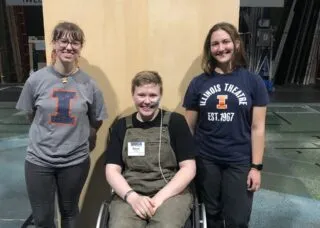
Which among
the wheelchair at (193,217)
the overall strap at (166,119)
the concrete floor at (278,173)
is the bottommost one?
the concrete floor at (278,173)

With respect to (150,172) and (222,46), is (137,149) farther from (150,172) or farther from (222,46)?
(222,46)

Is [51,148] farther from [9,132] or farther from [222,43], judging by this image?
[9,132]

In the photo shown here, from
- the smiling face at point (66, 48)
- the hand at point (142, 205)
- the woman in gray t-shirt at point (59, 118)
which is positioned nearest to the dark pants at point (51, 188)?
the woman in gray t-shirt at point (59, 118)

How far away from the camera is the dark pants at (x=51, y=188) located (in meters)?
2.00

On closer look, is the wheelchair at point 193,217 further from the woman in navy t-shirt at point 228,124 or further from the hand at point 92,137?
the hand at point 92,137

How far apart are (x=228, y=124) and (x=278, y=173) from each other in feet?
7.91

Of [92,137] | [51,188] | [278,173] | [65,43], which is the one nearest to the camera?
[65,43]

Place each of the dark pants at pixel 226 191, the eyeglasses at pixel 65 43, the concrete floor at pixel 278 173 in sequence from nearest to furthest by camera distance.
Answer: the eyeglasses at pixel 65 43 → the dark pants at pixel 226 191 → the concrete floor at pixel 278 173

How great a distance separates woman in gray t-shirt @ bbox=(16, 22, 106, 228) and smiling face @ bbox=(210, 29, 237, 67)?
2.06 feet

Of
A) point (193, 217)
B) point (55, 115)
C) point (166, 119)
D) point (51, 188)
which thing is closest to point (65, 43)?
point (55, 115)

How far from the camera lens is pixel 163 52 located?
2385mm

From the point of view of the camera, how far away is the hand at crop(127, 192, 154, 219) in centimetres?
180

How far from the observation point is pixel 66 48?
1918mm

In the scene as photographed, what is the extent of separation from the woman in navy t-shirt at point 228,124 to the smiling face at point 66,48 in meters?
0.60
